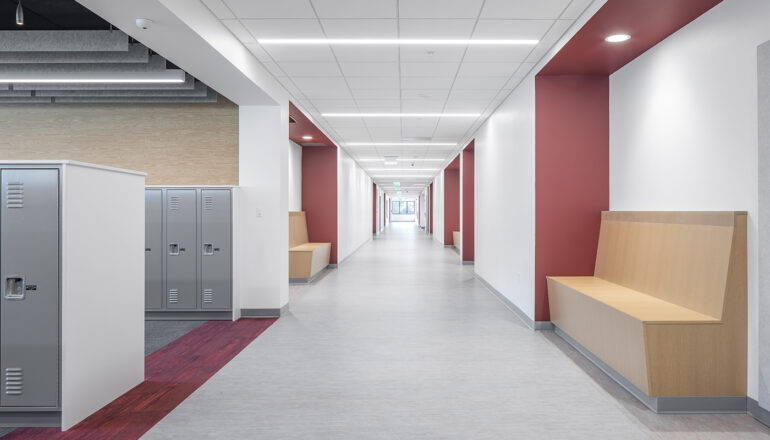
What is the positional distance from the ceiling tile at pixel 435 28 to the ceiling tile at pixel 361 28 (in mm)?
98

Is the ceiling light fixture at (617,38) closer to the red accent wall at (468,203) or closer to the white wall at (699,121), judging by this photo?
the white wall at (699,121)

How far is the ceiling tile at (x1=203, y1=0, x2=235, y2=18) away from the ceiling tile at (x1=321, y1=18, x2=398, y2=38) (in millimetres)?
807

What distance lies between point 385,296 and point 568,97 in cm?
405

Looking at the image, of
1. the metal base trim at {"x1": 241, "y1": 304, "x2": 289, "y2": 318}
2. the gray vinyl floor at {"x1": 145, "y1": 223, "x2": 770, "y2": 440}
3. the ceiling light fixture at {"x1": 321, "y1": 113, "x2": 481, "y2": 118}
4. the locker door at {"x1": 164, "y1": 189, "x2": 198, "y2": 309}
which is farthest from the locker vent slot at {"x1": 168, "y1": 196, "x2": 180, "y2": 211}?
the ceiling light fixture at {"x1": 321, "y1": 113, "x2": 481, "y2": 118}

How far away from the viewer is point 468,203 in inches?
465

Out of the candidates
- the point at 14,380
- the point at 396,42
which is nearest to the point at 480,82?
the point at 396,42

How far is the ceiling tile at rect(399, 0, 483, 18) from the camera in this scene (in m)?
3.77

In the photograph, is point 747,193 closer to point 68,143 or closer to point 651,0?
point 651,0

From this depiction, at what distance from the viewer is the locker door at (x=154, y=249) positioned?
601 centimetres

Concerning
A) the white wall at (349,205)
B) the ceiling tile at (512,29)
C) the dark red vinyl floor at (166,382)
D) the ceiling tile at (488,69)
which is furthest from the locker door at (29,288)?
the white wall at (349,205)

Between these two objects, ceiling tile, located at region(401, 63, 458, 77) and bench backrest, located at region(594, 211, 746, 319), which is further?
ceiling tile, located at region(401, 63, 458, 77)

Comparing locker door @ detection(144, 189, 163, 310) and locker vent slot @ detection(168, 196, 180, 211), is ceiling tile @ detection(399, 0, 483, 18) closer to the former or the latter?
locker vent slot @ detection(168, 196, 180, 211)

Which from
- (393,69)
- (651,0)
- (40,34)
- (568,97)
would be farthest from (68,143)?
(651,0)

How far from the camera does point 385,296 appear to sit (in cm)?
755
